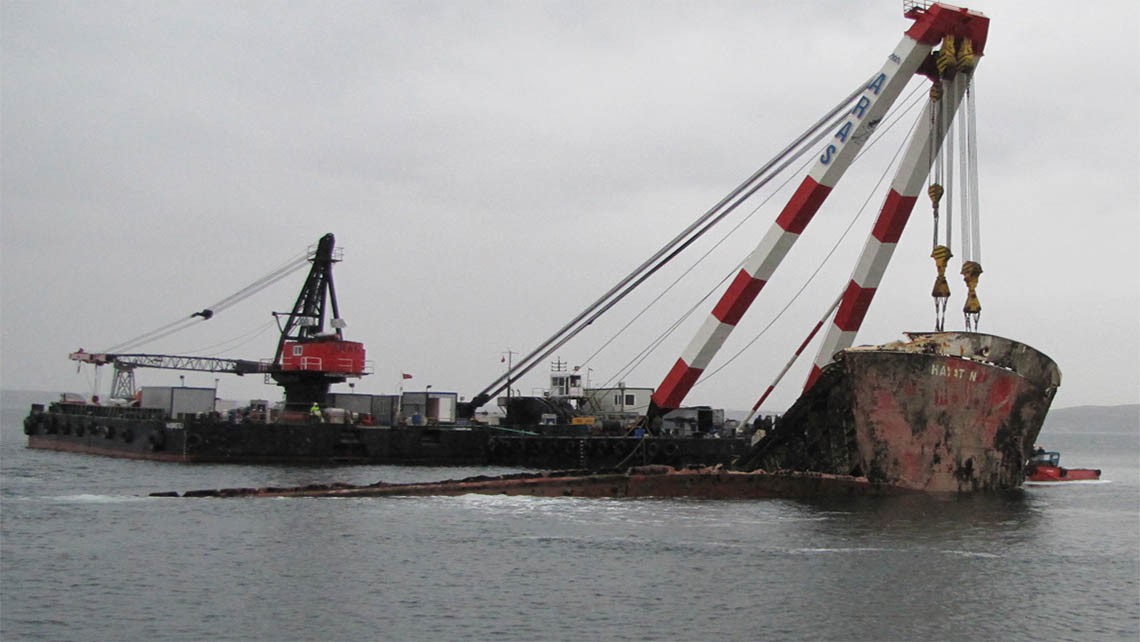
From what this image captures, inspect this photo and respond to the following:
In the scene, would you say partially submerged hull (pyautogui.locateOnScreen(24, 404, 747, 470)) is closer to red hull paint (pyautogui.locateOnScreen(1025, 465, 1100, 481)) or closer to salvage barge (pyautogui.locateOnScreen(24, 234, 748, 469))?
salvage barge (pyautogui.locateOnScreen(24, 234, 748, 469))

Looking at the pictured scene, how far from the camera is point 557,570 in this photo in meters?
22.4

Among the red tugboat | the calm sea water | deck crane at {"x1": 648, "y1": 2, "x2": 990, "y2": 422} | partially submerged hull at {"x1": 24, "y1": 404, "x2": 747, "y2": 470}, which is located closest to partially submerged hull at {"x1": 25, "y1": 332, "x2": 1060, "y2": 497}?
the calm sea water

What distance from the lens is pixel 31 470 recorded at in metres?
45.2

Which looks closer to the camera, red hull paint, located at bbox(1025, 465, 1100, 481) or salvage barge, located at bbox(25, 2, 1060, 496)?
salvage barge, located at bbox(25, 2, 1060, 496)

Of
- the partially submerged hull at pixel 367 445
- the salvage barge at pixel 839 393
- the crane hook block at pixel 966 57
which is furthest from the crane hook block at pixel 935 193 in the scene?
the partially submerged hull at pixel 367 445

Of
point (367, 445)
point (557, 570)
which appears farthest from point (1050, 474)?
point (557, 570)

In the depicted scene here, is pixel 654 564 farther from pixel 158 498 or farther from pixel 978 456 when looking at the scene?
pixel 158 498

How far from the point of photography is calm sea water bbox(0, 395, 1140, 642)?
18.2 metres

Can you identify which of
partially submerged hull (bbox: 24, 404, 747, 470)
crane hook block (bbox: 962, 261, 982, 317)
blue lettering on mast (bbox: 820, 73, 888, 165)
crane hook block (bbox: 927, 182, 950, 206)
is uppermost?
blue lettering on mast (bbox: 820, 73, 888, 165)

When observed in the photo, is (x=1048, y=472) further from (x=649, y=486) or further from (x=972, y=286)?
(x=649, y=486)

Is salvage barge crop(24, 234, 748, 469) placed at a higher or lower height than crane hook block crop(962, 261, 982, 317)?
lower

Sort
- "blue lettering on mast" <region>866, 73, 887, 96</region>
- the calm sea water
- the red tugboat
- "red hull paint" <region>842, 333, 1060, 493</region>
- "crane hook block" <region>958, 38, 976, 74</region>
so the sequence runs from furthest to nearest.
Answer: the red tugboat → "blue lettering on mast" <region>866, 73, 887, 96</region> → "crane hook block" <region>958, 38, 976, 74</region> → "red hull paint" <region>842, 333, 1060, 493</region> → the calm sea water

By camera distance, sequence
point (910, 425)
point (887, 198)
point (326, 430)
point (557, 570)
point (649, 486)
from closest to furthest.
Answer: point (557, 570)
point (910, 425)
point (649, 486)
point (887, 198)
point (326, 430)

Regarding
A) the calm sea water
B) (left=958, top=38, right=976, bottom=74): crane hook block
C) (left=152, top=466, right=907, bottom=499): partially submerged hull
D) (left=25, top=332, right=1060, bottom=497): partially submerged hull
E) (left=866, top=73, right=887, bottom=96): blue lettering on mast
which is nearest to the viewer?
the calm sea water
